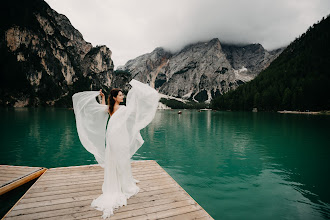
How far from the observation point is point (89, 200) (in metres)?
5.54

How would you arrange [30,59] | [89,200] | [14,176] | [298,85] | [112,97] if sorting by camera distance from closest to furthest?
[89,200]
[112,97]
[14,176]
[298,85]
[30,59]

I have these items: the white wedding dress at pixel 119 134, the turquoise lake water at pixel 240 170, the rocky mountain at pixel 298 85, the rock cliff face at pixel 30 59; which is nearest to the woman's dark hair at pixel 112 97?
the white wedding dress at pixel 119 134

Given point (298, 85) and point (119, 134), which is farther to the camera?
point (298, 85)

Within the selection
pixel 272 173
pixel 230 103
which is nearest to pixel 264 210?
pixel 272 173

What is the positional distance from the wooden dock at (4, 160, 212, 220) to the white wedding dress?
1.16ft

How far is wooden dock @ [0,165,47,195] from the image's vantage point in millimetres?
7426

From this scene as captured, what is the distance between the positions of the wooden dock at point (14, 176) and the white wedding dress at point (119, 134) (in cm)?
387

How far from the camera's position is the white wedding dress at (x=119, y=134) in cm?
554

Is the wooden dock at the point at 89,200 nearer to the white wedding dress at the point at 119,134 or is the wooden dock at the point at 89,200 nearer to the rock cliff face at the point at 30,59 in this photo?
the white wedding dress at the point at 119,134

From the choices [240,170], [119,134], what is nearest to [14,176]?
[119,134]

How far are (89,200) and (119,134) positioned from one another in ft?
7.02

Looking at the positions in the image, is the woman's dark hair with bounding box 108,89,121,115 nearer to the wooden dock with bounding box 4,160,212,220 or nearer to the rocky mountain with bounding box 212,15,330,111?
the wooden dock with bounding box 4,160,212,220

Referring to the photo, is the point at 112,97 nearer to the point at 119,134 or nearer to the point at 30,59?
the point at 119,134

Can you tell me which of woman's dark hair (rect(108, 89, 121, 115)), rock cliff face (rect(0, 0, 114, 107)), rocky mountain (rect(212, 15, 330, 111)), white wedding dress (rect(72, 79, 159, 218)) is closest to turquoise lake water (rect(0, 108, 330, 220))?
white wedding dress (rect(72, 79, 159, 218))
